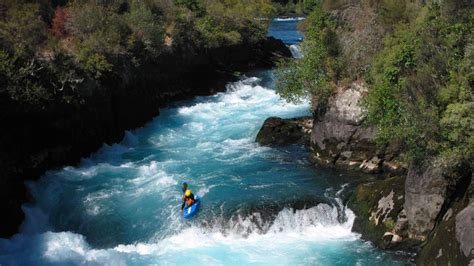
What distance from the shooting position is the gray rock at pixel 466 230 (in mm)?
12656

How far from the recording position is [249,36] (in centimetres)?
4950

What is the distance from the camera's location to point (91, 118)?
25422 millimetres

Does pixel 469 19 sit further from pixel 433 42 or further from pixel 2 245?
pixel 2 245

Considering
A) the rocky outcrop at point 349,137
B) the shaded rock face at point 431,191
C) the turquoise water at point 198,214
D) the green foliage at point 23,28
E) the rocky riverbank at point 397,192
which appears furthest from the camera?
the green foliage at point 23,28

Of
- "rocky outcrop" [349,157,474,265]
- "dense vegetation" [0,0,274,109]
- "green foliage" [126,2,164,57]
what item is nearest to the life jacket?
"rocky outcrop" [349,157,474,265]

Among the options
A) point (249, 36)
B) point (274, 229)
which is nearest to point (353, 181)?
point (274, 229)

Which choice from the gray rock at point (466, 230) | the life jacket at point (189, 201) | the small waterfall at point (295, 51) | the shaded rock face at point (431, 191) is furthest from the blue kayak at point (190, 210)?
the small waterfall at point (295, 51)

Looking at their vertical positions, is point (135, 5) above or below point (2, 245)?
above

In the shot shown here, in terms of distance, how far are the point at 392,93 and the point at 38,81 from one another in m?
15.7

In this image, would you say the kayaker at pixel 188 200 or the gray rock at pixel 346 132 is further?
the gray rock at pixel 346 132

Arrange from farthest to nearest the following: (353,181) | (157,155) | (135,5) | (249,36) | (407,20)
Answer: (249,36) < (135,5) < (157,155) < (407,20) < (353,181)

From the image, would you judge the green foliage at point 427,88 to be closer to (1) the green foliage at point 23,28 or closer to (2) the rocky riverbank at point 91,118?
(2) the rocky riverbank at point 91,118

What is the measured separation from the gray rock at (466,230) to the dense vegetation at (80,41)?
683 inches

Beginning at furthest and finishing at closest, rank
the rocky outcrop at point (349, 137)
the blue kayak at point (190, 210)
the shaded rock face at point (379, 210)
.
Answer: the rocky outcrop at point (349, 137) → the blue kayak at point (190, 210) → the shaded rock face at point (379, 210)
